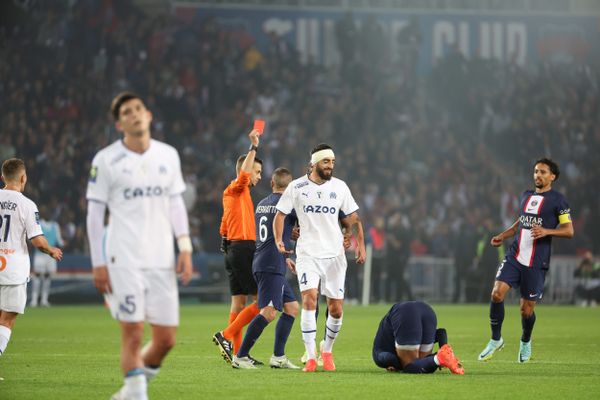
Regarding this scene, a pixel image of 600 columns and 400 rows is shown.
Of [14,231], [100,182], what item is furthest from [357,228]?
[100,182]

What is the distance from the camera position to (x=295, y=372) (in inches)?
488

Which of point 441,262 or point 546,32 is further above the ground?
point 546,32

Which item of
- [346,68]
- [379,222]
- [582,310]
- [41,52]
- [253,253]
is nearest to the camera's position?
[253,253]

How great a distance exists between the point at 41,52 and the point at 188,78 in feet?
15.0

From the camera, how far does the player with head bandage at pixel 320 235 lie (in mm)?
12766

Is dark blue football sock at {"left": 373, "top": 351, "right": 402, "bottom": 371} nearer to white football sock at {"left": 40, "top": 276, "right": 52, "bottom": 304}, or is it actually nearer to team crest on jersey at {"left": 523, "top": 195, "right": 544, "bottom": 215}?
team crest on jersey at {"left": 523, "top": 195, "right": 544, "bottom": 215}

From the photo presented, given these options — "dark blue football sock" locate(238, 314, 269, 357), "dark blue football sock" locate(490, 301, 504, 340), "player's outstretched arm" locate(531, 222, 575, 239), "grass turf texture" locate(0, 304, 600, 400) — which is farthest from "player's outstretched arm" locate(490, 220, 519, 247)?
"dark blue football sock" locate(238, 314, 269, 357)

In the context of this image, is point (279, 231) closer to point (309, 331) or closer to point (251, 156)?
point (251, 156)

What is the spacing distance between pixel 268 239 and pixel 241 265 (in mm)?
921

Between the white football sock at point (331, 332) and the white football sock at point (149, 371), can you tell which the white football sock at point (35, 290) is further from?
the white football sock at point (149, 371)

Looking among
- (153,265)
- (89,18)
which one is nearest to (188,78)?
(89,18)

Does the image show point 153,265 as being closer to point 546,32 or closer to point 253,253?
point 253,253

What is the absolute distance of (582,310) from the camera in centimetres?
2894

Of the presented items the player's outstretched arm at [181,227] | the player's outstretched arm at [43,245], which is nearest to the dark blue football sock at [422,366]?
the player's outstretched arm at [43,245]
